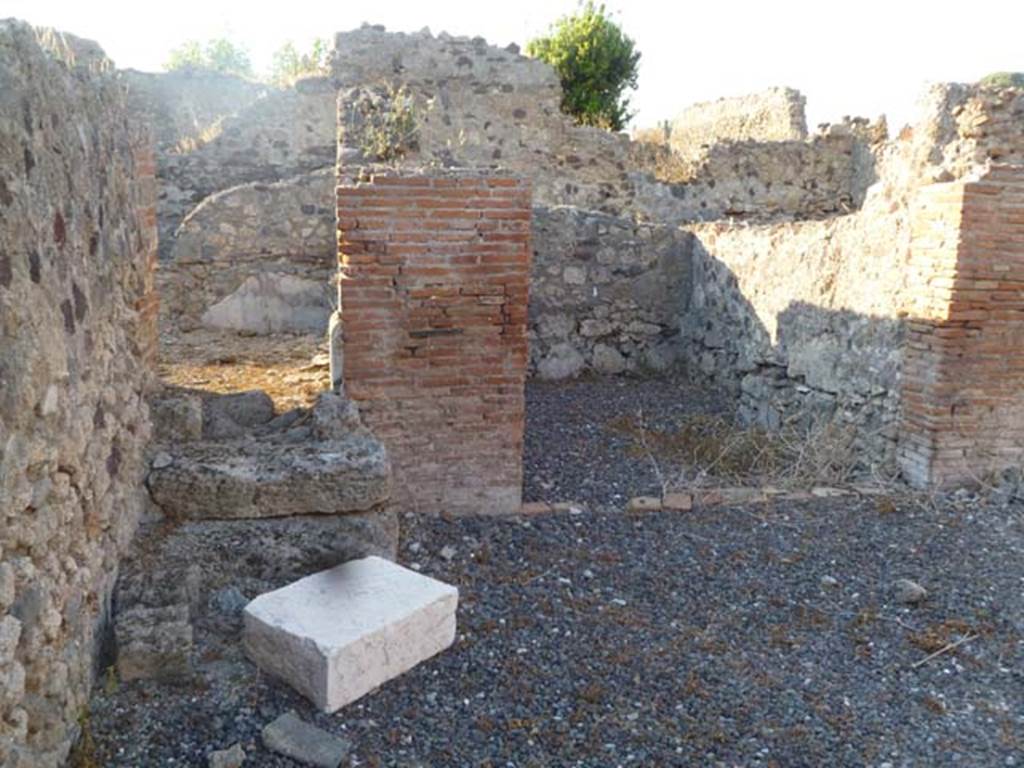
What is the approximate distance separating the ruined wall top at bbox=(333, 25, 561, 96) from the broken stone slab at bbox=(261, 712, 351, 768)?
36.2 ft

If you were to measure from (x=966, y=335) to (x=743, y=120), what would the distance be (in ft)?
35.7

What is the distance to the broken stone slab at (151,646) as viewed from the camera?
2734mm

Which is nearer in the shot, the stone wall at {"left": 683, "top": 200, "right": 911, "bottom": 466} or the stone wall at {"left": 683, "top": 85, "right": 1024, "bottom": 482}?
the stone wall at {"left": 683, "top": 85, "right": 1024, "bottom": 482}

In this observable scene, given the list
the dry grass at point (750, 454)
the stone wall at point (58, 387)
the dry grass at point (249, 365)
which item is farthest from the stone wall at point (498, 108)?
the stone wall at point (58, 387)

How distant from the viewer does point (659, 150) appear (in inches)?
515

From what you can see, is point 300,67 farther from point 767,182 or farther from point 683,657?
point 683,657

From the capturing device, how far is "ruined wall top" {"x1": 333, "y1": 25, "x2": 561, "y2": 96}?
40.1 ft

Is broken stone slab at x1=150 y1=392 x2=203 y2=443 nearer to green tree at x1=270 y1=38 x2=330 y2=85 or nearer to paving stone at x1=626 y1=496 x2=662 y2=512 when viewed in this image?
paving stone at x1=626 y1=496 x2=662 y2=512

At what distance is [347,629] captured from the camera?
9.36 feet

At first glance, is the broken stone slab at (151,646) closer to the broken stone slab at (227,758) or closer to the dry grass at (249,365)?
the broken stone slab at (227,758)

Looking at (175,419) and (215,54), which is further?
(215,54)

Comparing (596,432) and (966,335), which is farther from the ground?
(966,335)

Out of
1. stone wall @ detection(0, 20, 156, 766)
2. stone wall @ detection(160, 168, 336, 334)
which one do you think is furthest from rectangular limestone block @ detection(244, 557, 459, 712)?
stone wall @ detection(160, 168, 336, 334)

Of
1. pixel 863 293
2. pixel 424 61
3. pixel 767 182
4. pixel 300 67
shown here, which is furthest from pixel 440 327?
pixel 300 67
